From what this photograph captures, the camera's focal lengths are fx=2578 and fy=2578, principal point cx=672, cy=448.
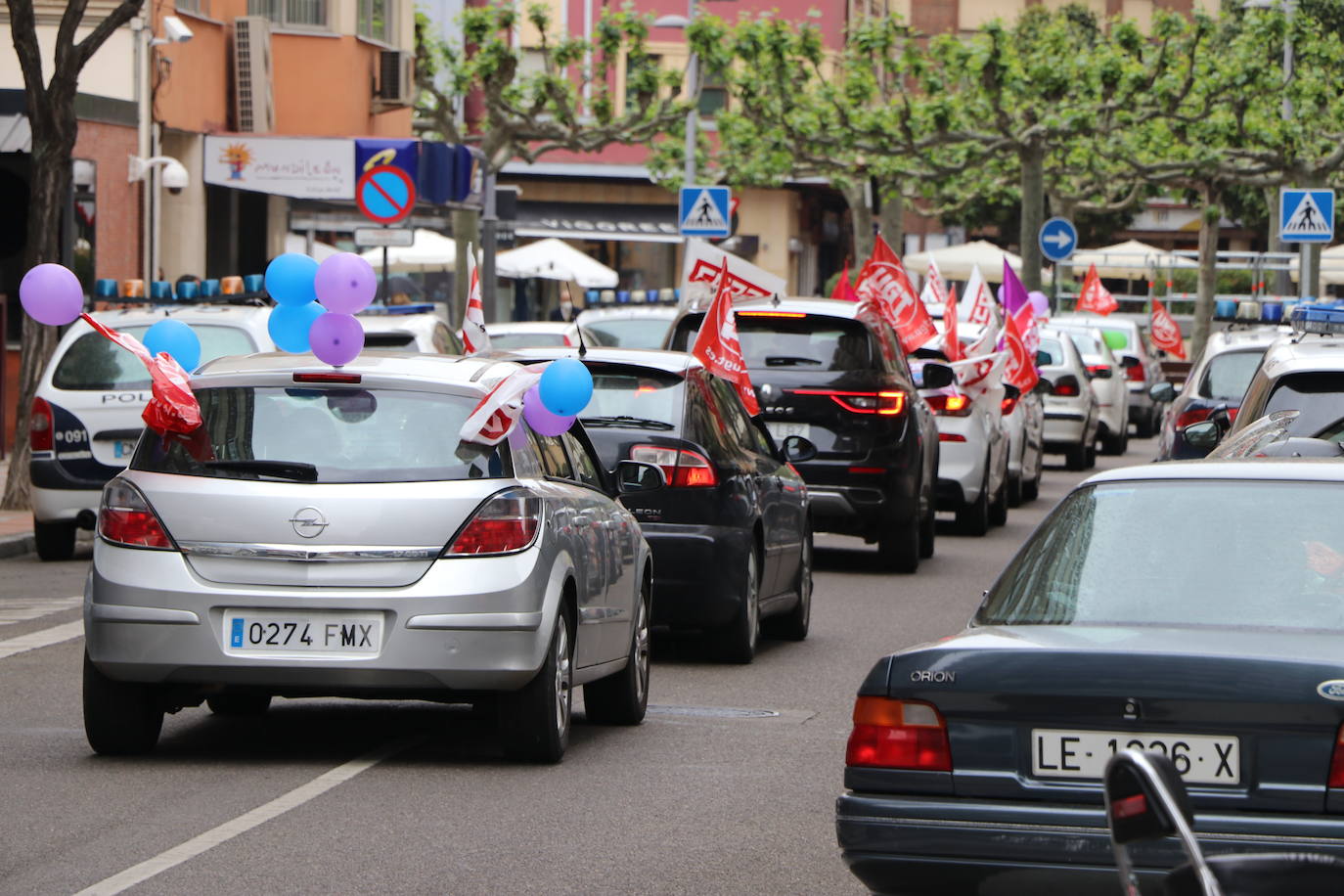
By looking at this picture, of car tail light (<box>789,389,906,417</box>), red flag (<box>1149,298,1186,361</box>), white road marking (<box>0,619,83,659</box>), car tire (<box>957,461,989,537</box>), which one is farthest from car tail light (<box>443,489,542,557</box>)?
red flag (<box>1149,298,1186,361</box>)

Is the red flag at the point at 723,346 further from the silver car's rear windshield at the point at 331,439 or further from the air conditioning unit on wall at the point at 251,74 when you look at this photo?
the air conditioning unit on wall at the point at 251,74

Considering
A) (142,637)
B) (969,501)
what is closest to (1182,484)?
(142,637)

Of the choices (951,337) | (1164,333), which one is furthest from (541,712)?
(1164,333)

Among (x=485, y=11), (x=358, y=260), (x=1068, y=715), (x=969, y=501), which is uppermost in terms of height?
(x=485, y=11)

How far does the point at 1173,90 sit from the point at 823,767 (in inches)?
1238

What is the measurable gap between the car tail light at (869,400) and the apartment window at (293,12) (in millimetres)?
17598

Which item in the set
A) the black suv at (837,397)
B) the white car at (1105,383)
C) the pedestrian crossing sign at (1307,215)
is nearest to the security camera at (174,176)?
the white car at (1105,383)

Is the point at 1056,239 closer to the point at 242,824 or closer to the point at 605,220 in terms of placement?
the point at 242,824

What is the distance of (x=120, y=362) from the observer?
56.7 feet

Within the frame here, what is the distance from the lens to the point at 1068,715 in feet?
18.6

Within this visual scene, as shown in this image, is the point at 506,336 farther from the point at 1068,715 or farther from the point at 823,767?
the point at 1068,715

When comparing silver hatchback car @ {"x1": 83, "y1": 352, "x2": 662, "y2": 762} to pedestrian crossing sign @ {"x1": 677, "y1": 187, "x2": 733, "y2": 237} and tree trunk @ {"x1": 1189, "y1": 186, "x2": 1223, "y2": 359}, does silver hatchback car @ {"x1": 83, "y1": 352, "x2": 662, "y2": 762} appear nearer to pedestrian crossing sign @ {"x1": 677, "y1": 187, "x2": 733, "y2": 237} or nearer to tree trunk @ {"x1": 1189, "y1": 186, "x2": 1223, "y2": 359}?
pedestrian crossing sign @ {"x1": 677, "y1": 187, "x2": 733, "y2": 237}

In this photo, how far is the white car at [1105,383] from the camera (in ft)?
110

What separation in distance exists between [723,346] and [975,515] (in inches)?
246
